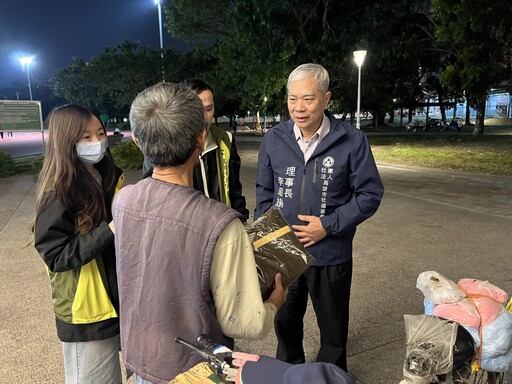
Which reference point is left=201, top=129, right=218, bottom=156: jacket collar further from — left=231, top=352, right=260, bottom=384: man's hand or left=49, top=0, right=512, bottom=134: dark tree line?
left=49, top=0, right=512, bottom=134: dark tree line

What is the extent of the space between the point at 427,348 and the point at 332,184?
41.3 inches

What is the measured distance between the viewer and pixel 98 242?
1570mm

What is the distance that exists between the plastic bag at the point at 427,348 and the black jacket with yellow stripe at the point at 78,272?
1.19 m

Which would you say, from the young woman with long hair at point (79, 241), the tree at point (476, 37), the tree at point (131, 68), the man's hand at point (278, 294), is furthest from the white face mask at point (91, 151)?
the tree at point (131, 68)

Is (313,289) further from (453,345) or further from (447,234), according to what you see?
(447,234)

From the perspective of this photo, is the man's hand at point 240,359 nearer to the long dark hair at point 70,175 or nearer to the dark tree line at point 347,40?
the long dark hair at point 70,175

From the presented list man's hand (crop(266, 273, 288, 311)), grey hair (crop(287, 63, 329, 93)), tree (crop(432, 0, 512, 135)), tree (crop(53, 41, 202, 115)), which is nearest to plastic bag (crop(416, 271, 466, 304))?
man's hand (crop(266, 273, 288, 311))

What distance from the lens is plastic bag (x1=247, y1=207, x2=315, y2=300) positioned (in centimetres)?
137

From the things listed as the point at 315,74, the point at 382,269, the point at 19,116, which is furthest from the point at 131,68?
the point at 315,74

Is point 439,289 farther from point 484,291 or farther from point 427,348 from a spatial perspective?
point 427,348

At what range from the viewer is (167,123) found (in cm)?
116

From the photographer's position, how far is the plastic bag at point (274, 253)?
1370 mm

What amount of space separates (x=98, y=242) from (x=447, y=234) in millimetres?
5293

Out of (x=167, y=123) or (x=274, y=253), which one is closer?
(x=167, y=123)
